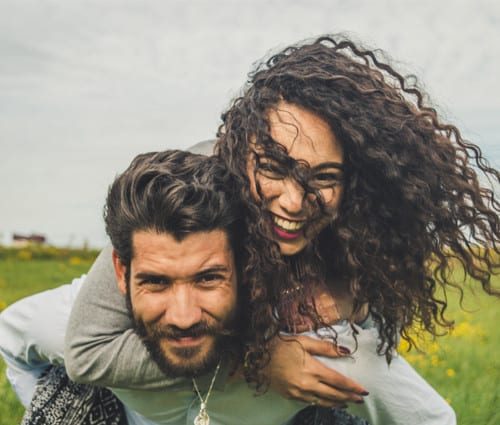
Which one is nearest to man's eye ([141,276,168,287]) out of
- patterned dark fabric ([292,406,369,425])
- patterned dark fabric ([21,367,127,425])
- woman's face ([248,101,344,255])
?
woman's face ([248,101,344,255])

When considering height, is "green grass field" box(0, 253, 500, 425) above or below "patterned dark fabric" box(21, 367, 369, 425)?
above

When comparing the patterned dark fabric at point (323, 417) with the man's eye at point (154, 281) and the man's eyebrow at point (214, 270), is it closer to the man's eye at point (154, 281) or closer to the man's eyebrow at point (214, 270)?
the man's eyebrow at point (214, 270)

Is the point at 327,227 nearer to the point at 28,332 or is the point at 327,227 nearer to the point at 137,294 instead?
the point at 137,294

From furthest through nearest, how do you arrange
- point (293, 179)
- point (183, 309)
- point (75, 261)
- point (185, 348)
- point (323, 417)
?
point (75, 261)
point (323, 417)
point (293, 179)
point (185, 348)
point (183, 309)

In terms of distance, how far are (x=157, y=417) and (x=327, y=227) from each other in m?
1.22

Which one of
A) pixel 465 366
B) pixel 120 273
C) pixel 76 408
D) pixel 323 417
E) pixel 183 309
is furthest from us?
pixel 465 366

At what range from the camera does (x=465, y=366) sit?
643cm

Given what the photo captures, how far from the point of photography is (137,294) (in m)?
3.57

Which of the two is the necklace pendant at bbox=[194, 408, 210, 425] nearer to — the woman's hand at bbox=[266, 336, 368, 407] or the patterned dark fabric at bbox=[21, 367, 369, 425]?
the woman's hand at bbox=[266, 336, 368, 407]

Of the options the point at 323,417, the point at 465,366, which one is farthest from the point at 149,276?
the point at 465,366

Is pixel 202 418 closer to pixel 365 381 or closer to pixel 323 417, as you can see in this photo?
pixel 323 417

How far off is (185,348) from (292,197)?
0.80 meters

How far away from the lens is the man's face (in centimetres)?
346

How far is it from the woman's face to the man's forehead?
0.28 metres
